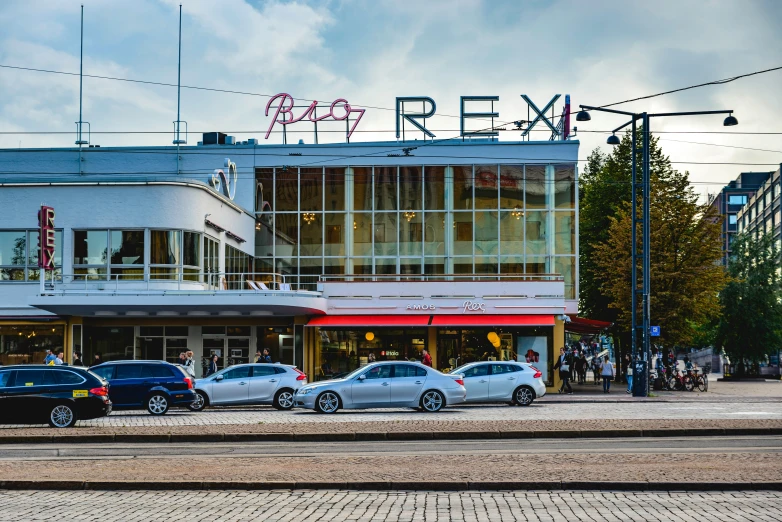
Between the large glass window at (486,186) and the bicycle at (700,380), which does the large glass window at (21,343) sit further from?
the bicycle at (700,380)

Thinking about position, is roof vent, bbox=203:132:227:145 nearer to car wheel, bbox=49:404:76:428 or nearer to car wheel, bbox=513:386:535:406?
car wheel, bbox=513:386:535:406

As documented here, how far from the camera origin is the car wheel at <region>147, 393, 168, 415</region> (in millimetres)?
28797

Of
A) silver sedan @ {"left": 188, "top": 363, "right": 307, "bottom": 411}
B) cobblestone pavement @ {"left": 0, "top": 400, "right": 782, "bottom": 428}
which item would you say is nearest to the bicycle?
cobblestone pavement @ {"left": 0, "top": 400, "right": 782, "bottom": 428}

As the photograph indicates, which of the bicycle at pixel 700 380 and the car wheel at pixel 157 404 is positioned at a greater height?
the car wheel at pixel 157 404

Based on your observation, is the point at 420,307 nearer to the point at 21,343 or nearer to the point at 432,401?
the point at 432,401

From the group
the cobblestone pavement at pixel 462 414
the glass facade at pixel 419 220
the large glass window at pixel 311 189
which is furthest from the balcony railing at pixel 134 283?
the cobblestone pavement at pixel 462 414

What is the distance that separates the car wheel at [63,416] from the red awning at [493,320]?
20.4 m

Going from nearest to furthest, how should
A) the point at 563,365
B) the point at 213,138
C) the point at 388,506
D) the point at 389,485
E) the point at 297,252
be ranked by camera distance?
1. the point at 388,506
2. the point at 389,485
3. the point at 563,365
4. the point at 297,252
5. the point at 213,138

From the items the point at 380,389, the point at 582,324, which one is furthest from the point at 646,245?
the point at 380,389

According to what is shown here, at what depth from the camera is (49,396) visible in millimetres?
23891

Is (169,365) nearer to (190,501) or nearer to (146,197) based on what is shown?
(146,197)

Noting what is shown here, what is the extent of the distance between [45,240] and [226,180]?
1072 centimetres

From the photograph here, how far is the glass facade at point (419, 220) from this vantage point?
160 ft

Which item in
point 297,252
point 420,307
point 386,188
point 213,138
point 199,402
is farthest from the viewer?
point 213,138
